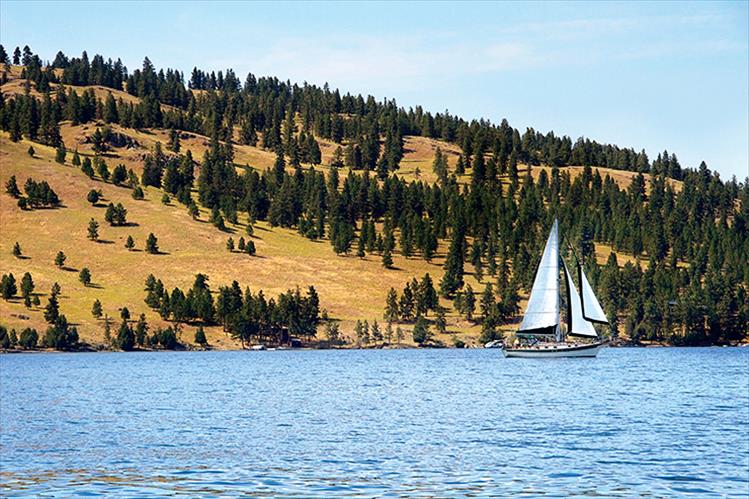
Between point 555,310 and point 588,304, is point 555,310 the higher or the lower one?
the lower one

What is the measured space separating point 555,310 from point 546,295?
8.46 feet

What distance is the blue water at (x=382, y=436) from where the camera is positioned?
40.5 metres

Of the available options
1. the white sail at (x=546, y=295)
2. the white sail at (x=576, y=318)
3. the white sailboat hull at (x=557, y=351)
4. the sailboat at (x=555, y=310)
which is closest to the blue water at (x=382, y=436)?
the white sail at (x=546, y=295)

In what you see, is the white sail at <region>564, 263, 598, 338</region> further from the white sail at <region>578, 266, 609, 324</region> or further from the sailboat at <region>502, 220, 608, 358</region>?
the white sail at <region>578, 266, 609, 324</region>

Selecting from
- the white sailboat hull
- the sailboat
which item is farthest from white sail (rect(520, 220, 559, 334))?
the white sailboat hull

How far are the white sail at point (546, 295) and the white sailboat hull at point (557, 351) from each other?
3.59 m

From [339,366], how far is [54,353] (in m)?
79.4

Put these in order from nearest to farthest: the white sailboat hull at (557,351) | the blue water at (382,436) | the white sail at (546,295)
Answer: the blue water at (382,436)
the white sail at (546,295)
the white sailboat hull at (557,351)

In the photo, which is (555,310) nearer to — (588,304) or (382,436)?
(588,304)

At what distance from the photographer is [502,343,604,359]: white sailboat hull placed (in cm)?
14125

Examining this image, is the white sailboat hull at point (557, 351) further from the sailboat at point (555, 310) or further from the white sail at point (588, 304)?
the white sail at point (588, 304)

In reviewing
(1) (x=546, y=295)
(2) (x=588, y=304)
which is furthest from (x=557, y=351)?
(1) (x=546, y=295)

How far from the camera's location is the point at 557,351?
5581 inches

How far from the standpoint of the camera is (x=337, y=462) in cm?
4600
